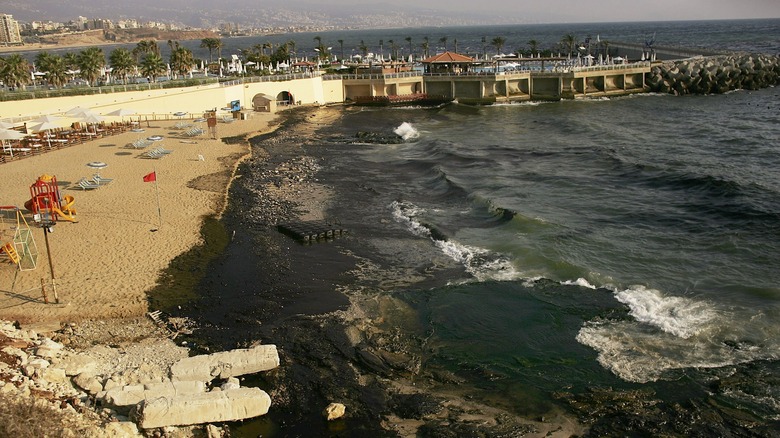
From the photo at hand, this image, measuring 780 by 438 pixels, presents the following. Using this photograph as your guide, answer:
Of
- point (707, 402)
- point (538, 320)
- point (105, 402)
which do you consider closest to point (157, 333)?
point (105, 402)

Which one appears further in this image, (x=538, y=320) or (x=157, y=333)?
(x=538, y=320)

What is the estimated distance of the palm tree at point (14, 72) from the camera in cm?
5197

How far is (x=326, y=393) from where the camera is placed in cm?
1558

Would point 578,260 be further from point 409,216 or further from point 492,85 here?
point 492,85

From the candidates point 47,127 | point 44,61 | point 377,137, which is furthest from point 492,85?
point 47,127

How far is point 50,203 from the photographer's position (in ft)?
85.2

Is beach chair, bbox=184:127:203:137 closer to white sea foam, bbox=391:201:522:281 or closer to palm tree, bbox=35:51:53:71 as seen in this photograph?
palm tree, bbox=35:51:53:71

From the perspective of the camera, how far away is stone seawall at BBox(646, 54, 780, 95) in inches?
2874

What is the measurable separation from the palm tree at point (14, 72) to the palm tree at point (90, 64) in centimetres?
451

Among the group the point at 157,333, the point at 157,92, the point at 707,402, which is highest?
the point at 157,92

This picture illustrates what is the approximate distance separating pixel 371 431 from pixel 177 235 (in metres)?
14.4

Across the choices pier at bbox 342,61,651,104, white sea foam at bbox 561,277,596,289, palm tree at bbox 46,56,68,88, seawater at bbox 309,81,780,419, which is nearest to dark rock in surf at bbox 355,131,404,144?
seawater at bbox 309,81,780,419

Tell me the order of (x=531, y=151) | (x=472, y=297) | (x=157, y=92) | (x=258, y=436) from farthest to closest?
(x=157, y=92) → (x=531, y=151) → (x=472, y=297) → (x=258, y=436)

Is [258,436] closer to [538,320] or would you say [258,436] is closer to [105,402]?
[105,402]
